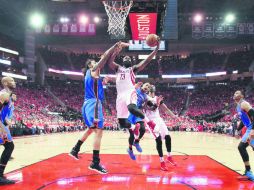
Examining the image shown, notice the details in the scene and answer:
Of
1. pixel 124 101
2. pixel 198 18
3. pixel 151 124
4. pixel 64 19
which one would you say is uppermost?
pixel 64 19

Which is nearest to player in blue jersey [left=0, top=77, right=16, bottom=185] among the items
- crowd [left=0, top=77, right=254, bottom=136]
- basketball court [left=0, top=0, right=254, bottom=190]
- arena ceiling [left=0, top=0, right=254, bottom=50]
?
basketball court [left=0, top=0, right=254, bottom=190]

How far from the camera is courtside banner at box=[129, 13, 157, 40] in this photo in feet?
58.7

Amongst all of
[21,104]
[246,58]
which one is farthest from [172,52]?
[21,104]

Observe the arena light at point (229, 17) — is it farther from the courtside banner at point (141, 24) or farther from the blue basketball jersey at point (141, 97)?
the blue basketball jersey at point (141, 97)

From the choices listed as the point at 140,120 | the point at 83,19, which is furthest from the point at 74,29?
the point at 140,120

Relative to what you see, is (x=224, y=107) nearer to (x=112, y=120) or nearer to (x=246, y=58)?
(x=246, y=58)

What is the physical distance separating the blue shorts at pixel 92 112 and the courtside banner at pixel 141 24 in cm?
1195

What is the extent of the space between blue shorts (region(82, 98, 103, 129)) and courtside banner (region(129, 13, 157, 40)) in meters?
12.0

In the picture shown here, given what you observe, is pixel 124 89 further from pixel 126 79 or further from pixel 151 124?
pixel 151 124

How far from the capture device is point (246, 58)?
3988 centimetres

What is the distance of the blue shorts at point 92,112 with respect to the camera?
6.00m

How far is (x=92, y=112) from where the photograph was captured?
19.7ft

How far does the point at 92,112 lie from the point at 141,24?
49.0 feet

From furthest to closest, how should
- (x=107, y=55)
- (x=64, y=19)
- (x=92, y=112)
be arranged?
(x=64, y=19)
(x=92, y=112)
(x=107, y=55)
